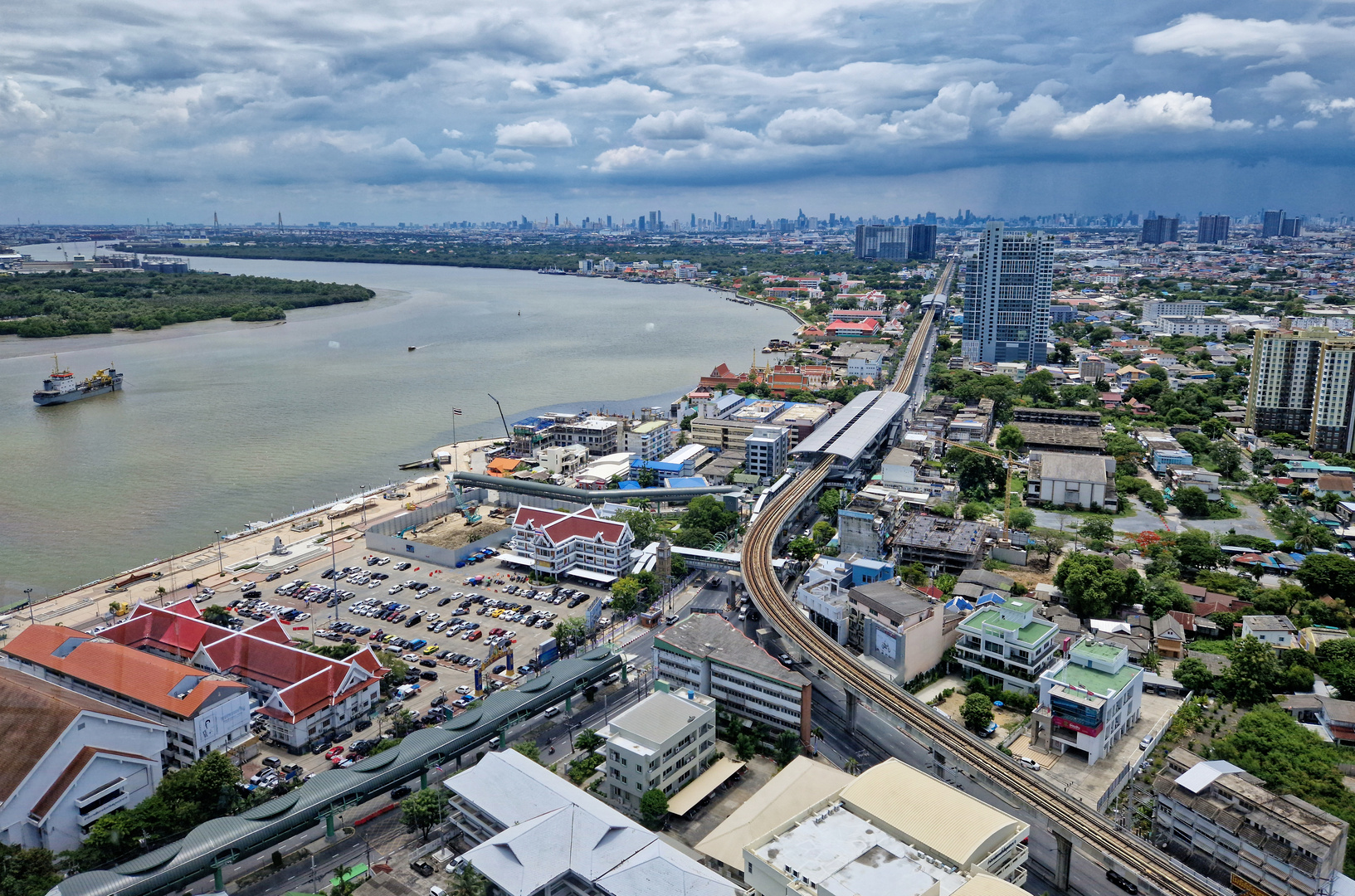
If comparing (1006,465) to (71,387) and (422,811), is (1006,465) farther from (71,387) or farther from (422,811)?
(71,387)

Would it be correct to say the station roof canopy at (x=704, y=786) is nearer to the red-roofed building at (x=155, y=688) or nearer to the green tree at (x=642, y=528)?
the red-roofed building at (x=155, y=688)

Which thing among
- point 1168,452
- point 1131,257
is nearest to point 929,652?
point 1168,452

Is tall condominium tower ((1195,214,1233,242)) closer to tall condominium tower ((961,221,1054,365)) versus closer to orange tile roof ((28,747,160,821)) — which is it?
tall condominium tower ((961,221,1054,365))

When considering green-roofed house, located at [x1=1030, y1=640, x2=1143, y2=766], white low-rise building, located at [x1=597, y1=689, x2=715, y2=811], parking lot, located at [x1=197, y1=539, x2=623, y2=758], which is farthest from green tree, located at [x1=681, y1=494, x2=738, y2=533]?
green-roofed house, located at [x1=1030, y1=640, x2=1143, y2=766]

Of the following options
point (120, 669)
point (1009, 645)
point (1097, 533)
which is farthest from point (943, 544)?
point (120, 669)

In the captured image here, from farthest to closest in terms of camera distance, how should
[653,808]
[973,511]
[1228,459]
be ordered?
[1228,459]
[973,511]
[653,808]

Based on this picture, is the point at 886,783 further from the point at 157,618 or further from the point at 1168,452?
the point at 1168,452

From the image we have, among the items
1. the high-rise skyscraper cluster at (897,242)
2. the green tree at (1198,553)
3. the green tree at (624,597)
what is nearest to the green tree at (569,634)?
the green tree at (624,597)
